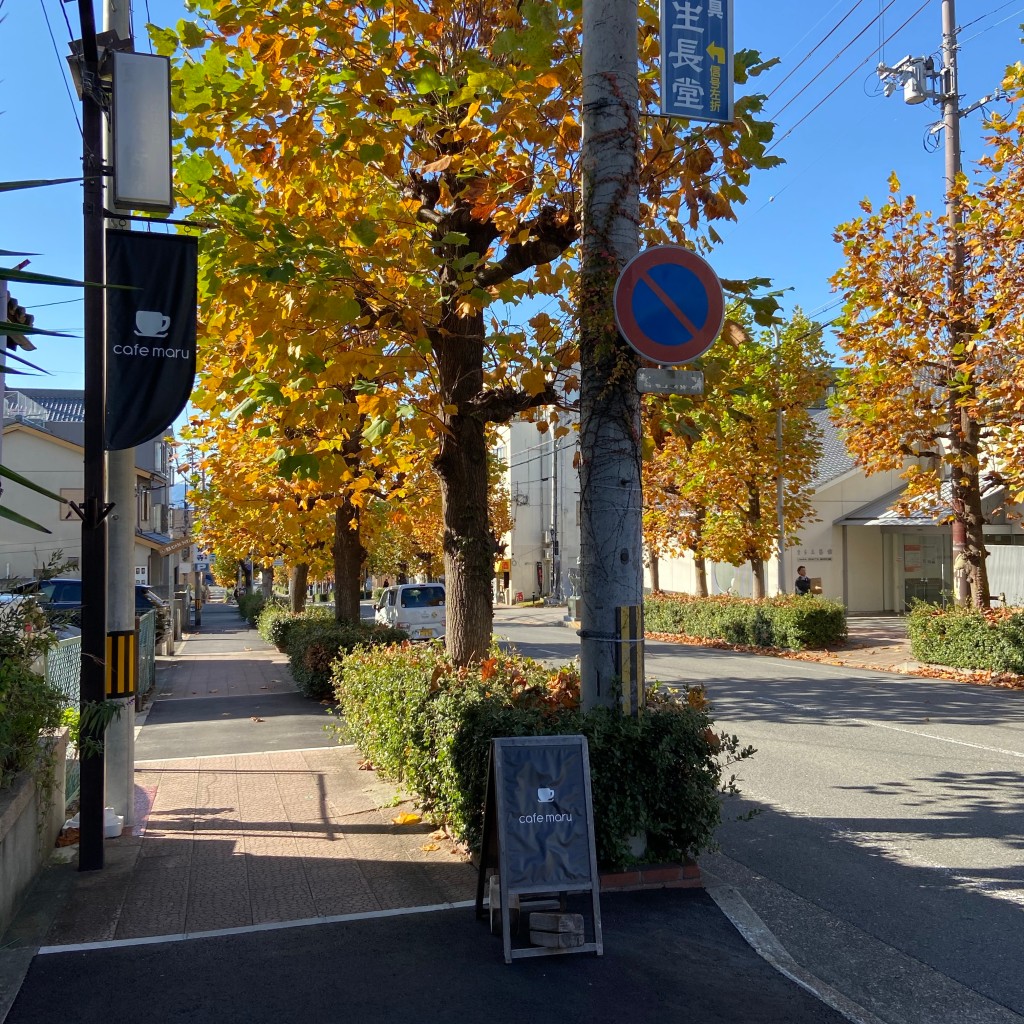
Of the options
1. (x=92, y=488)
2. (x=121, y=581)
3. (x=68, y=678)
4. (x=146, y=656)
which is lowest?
(x=146, y=656)

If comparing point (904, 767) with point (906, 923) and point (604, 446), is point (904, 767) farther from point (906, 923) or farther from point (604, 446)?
point (604, 446)

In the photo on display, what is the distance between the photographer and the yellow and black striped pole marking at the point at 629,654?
5.58 m

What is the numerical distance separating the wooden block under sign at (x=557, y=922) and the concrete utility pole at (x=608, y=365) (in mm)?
1394

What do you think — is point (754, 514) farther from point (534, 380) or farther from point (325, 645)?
point (534, 380)

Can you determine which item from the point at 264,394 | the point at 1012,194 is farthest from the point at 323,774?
the point at 1012,194

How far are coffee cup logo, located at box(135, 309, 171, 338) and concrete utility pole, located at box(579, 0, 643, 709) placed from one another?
274 cm

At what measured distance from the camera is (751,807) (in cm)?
789

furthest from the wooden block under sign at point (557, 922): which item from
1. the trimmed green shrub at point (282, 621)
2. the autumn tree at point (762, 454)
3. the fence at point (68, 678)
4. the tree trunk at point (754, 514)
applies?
the tree trunk at point (754, 514)

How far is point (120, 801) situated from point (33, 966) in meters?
2.45

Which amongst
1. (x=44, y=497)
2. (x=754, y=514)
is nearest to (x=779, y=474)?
(x=754, y=514)

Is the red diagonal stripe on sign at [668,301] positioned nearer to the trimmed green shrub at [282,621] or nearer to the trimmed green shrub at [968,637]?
the trimmed green shrub at [968,637]

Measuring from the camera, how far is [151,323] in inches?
246

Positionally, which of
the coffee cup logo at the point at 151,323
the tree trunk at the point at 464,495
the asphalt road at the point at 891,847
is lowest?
the asphalt road at the point at 891,847

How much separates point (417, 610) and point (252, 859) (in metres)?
17.6
